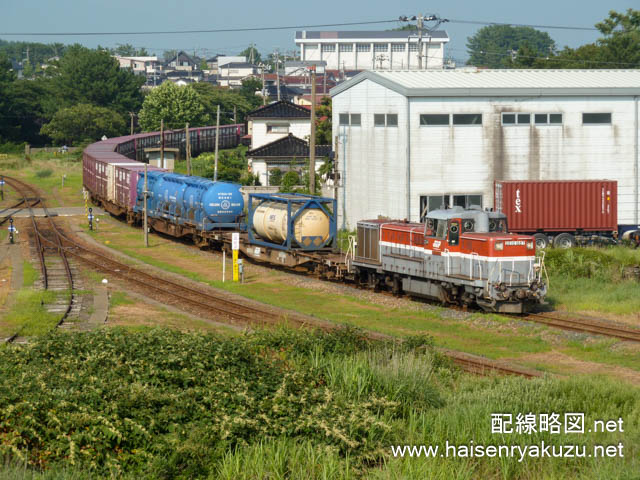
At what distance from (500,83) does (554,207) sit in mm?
8085

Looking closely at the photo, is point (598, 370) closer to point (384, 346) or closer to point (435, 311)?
point (384, 346)

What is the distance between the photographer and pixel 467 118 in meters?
45.2

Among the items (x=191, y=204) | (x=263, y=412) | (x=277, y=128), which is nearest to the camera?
(x=263, y=412)

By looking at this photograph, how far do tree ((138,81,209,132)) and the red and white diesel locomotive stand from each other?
9498 centimetres

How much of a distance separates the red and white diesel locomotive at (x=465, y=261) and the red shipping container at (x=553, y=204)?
1357cm

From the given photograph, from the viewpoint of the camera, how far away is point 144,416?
13906 millimetres

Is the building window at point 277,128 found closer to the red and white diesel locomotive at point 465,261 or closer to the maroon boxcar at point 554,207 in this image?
the maroon boxcar at point 554,207

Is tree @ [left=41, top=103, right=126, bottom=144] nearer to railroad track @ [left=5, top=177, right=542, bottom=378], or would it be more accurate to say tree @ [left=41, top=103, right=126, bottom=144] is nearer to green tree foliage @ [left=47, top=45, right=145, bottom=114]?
green tree foliage @ [left=47, top=45, right=145, bottom=114]

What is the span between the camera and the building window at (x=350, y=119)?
160 feet

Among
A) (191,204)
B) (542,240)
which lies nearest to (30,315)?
(191,204)

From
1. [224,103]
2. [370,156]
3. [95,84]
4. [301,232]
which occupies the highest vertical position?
[95,84]

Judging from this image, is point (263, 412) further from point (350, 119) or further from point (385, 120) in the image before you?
point (350, 119)

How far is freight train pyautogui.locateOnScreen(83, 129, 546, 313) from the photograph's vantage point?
26.8m

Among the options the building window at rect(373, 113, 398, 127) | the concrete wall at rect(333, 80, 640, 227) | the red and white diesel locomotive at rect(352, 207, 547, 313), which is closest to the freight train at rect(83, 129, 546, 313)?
the red and white diesel locomotive at rect(352, 207, 547, 313)
